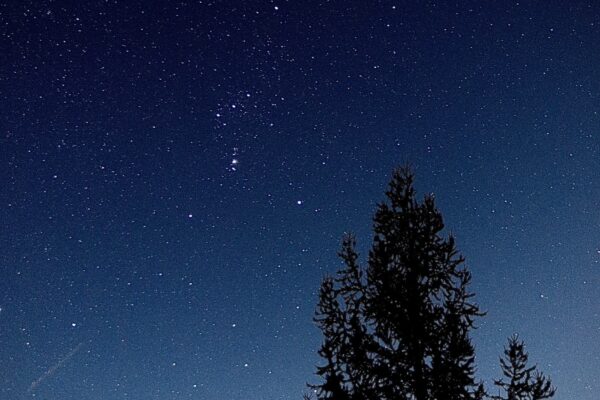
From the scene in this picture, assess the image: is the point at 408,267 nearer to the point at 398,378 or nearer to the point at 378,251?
the point at 378,251

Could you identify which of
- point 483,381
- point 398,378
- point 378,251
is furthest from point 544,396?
point 378,251

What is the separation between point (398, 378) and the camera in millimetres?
8633

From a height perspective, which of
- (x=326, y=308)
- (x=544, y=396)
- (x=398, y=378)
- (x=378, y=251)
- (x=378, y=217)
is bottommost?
(x=544, y=396)

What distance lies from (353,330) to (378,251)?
81.3 inches

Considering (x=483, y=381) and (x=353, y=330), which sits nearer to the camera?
(x=483, y=381)

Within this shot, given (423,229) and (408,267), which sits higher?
(423,229)

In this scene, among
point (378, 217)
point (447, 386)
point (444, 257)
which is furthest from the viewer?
point (378, 217)

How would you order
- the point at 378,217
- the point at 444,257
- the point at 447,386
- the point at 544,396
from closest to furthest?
the point at 447,386
the point at 544,396
the point at 444,257
the point at 378,217

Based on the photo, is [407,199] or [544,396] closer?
[544,396]

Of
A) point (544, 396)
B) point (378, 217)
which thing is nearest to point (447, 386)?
point (544, 396)

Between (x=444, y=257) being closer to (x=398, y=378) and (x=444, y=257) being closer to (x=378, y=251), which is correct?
(x=378, y=251)

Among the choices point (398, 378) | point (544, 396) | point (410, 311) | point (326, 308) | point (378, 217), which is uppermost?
point (378, 217)

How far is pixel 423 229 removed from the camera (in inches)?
383

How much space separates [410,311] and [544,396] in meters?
3.34
